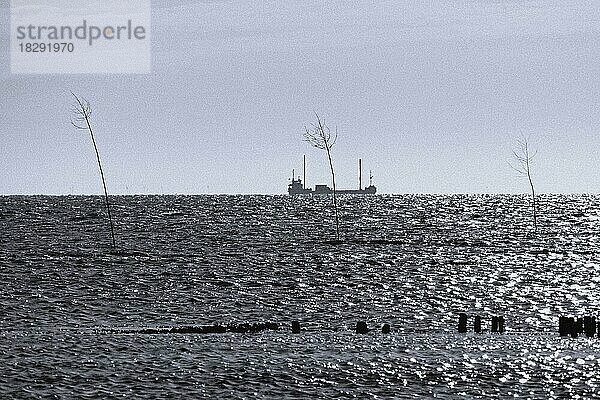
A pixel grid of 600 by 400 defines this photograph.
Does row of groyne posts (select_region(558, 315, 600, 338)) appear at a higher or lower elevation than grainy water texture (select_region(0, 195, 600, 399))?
higher

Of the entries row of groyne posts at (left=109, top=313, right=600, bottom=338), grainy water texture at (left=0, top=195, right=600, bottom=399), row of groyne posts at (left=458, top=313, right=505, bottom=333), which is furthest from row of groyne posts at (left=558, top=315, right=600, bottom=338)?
row of groyne posts at (left=458, top=313, right=505, bottom=333)

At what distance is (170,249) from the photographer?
122188 millimetres

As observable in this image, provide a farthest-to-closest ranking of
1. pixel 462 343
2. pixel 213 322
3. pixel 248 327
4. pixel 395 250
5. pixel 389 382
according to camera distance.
Answer: pixel 395 250 → pixel 213 322 → pixel 248 327 → pixel 462 343 → pixel 389 382

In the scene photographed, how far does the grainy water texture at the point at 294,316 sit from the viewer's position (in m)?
35.5

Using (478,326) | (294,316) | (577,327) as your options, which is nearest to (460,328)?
(478,326)

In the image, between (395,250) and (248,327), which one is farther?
(395,250)

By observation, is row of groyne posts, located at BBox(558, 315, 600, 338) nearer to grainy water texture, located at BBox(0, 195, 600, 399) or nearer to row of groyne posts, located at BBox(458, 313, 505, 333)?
grainy water texture, located at BBox(0, 195, 600, 399)

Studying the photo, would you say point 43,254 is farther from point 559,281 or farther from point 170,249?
point 559,281

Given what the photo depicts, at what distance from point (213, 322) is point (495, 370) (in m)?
21.4

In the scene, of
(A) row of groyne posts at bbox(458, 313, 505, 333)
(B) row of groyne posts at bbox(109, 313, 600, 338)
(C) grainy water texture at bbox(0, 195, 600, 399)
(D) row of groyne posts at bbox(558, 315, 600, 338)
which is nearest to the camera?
(C) grainy water texture at bbox(0, 195, 600, 399)

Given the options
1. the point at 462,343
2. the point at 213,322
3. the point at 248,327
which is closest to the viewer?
the point at 462,343

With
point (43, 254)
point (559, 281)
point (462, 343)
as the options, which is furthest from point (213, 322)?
point (43, 254)

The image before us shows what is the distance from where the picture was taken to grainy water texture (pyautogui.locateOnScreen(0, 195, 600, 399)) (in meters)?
35.5

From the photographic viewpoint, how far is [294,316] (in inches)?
2280
